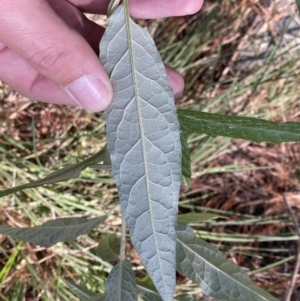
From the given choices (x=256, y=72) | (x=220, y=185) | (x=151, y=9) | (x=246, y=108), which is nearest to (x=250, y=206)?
(x=220, y=185)

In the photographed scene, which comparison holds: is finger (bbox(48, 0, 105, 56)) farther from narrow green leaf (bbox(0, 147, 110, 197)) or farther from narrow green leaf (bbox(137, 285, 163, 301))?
narrow green leaf (bbox(137, 285, 163, 301))

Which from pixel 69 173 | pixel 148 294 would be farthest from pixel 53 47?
pixel 148 294

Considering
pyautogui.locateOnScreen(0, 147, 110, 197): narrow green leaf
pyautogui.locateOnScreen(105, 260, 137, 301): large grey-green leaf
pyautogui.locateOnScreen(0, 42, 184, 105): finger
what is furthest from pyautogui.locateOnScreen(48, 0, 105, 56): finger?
pyautogui.locateOnScreen(105, 260, 137, 301): large grey-green leaf

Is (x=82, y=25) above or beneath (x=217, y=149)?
above

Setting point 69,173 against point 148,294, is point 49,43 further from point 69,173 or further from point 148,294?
point 148,294

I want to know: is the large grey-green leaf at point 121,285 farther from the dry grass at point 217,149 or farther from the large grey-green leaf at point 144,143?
the dry grass at point 217,149

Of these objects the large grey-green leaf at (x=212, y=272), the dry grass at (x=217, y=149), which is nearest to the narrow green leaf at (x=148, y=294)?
the large grey-green leaf at (x=212, y=272)

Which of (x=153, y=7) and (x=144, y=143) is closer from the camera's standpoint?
(x=144, y=143)
